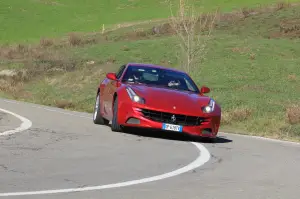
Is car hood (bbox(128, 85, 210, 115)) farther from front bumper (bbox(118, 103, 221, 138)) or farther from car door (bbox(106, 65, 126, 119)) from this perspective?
car door (bbox(106, 65, 126, 119))

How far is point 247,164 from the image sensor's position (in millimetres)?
11078

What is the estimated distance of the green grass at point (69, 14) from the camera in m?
79.8

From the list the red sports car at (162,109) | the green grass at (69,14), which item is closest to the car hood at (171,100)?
the red sports car at (162,109)

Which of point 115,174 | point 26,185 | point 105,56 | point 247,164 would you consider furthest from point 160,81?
point 105,56

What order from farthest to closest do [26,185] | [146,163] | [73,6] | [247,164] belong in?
[73,6] → [247,164] → [146,163] → [26,185]

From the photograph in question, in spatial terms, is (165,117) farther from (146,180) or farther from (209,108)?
(146,180)

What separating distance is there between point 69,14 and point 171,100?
2944 inches

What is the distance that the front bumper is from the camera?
14.1 metres

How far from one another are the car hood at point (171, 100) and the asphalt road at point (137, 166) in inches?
22.3

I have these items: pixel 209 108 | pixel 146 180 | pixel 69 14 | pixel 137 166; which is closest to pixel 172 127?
pixel 209 108

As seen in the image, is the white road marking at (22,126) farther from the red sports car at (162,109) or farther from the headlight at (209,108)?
the headlight at (209,108)

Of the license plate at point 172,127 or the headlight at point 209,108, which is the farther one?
the headlight at point 209,108

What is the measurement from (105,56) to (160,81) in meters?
39.9

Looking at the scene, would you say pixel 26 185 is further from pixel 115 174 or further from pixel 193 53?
pixel 193 53
